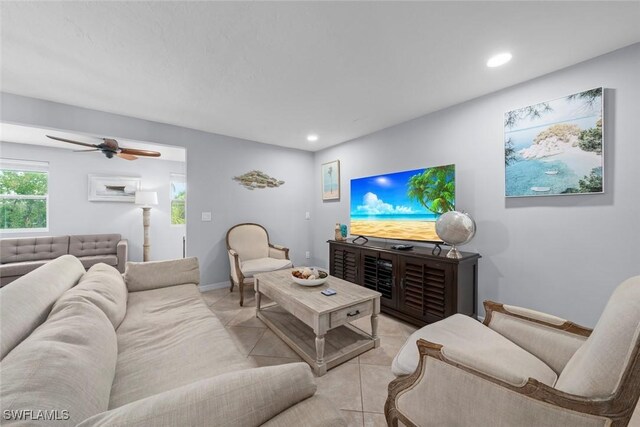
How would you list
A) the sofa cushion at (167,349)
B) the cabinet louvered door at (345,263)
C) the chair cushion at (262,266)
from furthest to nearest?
1. the cabinet louvered door at (345,263)
2. the chair cushion at (262,266)
3. the sofa cushion at (167,349)

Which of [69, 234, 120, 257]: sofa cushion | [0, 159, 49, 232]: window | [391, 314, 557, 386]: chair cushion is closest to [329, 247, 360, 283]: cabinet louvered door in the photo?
[391, 314, 557, 386]: chair cushion

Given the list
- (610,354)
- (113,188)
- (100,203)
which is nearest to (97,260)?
(100,203)

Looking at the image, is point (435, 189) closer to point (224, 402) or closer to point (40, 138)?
point (224, 402)

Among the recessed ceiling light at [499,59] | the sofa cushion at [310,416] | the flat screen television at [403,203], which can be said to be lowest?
the sofa cushion at [310,416]

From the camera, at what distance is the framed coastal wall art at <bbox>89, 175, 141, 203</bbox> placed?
4398mm

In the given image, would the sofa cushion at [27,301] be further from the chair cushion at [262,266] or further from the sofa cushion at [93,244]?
the sofa cushion at [93,244]

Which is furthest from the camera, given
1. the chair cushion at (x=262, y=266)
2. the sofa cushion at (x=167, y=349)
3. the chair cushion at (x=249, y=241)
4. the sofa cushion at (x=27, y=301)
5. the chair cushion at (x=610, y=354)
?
the chair cushion at (x=249, y=241)

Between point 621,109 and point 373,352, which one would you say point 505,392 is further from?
point 621,109

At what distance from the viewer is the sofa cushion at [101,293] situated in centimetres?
121

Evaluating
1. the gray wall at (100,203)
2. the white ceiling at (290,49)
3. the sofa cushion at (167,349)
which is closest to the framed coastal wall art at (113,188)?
the gray wall at (100,203)

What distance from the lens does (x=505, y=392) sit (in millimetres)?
865

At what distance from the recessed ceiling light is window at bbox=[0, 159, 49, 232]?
21.0 feet

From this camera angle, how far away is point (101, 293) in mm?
1456

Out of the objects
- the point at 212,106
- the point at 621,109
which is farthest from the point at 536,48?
the point at 212,106
